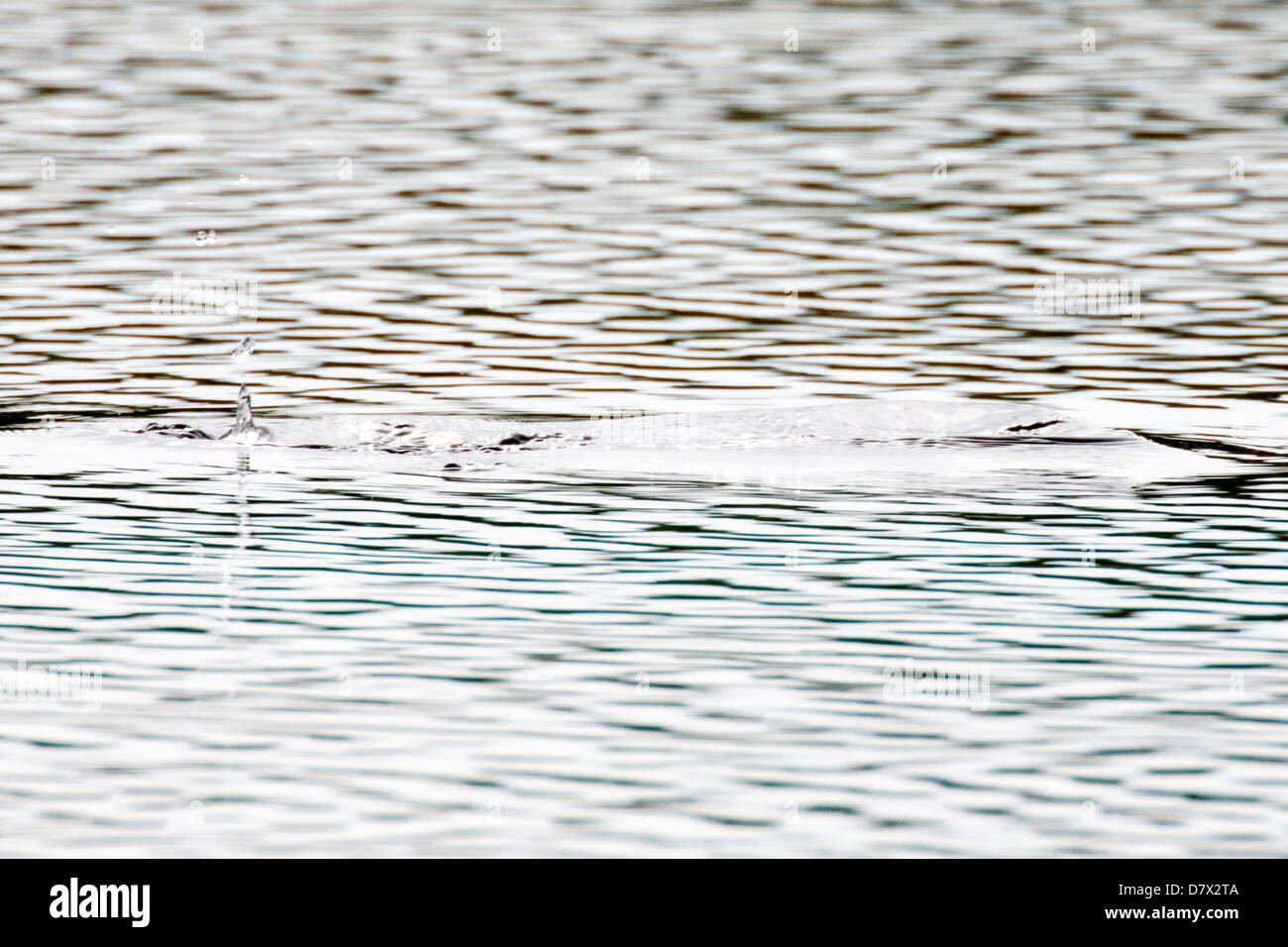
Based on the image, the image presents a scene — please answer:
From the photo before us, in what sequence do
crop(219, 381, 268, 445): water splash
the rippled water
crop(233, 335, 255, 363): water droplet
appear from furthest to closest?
1. crop(233, 335, 255, 363): water droplet
2. crop(219, 381, 268, 445): water splash
3. the rippled water

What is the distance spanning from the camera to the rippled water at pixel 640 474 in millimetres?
12047

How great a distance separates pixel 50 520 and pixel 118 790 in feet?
20.1

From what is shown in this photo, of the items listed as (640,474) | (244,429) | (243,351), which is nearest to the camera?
(640,474)

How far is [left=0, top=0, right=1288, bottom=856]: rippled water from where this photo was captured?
12.0 m

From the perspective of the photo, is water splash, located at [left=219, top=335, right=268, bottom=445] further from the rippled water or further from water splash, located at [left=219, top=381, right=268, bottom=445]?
the rippled water

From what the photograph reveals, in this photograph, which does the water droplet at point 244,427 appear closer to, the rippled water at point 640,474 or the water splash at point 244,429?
the water splash at point 244,429

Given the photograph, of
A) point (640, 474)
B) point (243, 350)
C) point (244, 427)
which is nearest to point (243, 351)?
point (243, 350)

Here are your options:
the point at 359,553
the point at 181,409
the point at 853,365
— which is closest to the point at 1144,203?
the point at 853,365

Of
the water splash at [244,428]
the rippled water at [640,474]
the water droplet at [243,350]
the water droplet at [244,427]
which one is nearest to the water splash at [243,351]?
the water droplet at [243,350]

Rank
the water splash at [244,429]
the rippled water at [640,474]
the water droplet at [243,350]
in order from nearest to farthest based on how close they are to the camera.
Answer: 1. the rippled water at [640,474]
2. the water splash at [244,429]
3. the water droplet at [243,350]

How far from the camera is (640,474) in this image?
19500 millimetres

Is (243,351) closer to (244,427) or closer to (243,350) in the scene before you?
(243,350)

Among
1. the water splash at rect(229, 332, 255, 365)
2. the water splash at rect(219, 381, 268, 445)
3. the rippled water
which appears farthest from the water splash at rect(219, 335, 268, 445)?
the water splash at rect(229, 332, 255, 365)
